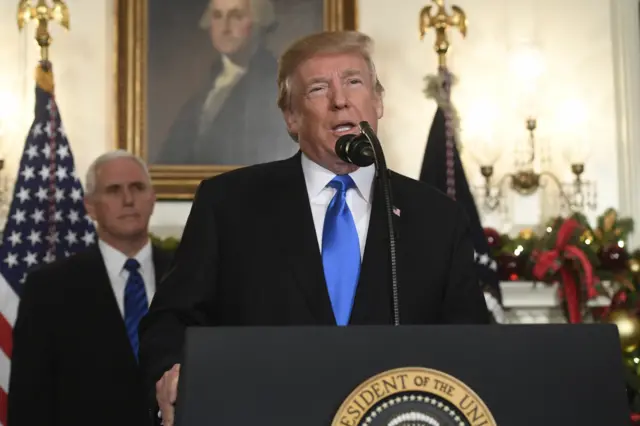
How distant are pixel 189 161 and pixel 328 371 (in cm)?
437

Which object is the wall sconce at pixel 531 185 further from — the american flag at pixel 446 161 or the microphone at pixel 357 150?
the microphone at pixel 357 150

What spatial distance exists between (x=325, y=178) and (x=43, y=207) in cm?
308

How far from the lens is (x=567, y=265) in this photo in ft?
17.2

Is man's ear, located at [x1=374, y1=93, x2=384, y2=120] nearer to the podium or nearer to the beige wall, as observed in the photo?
the podium

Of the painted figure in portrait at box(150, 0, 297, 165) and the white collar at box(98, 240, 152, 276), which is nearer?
the white collar at box(98, 240, 152, 276)

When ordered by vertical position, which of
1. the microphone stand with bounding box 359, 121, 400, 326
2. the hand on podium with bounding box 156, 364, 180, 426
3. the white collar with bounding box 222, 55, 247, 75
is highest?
the white collar with bounding box 222, 55, 247, 75

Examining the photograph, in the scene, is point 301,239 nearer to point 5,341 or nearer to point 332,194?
point 332,194

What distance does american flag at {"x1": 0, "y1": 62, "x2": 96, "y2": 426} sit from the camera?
492 cm

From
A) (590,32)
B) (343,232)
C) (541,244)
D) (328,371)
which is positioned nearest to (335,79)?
(343,232)

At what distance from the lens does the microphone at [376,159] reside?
1.81 meters

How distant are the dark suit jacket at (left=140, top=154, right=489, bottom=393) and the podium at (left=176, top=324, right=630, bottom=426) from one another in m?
0.59

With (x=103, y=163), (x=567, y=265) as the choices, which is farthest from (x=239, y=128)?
(x=567, y=265)

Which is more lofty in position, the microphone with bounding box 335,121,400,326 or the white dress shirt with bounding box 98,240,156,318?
the microphone with bounding box 335,121,400,326

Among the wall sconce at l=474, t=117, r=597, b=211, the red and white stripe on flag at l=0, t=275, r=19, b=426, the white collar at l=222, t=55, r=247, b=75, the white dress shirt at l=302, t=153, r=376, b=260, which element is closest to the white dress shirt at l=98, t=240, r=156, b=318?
the red and white stripe on flag at l=0, t=275, r=19, b=426
